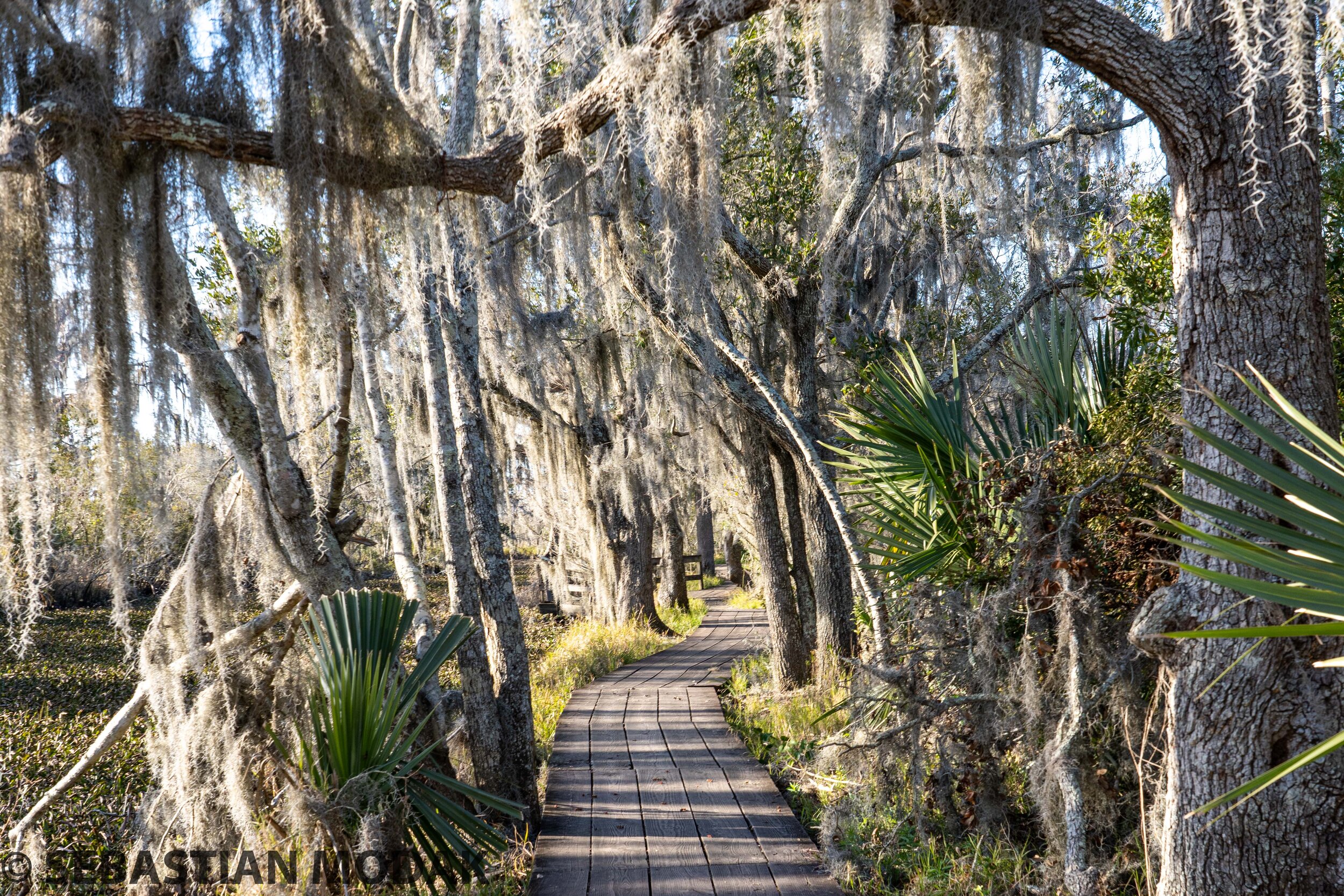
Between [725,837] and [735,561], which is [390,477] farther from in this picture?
[735,561]

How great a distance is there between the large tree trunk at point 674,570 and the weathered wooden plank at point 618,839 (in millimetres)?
8227

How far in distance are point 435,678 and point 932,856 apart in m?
2.35

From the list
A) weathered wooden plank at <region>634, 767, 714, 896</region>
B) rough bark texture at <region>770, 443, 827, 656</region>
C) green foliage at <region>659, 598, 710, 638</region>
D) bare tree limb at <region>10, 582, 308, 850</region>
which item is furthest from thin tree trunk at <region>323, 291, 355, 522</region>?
green foliage at <region>659, 598, 710, 638</region>

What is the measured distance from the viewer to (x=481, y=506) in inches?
192

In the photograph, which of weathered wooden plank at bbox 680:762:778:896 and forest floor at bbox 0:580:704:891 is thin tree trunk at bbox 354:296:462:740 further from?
weathered wooden plank at bbox 680:762:778:896

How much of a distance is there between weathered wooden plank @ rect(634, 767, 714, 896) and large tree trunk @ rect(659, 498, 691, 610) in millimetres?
8259

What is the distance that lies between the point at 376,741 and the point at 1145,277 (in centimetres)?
370

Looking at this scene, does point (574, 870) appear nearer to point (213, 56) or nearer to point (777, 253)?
point (213, 56)

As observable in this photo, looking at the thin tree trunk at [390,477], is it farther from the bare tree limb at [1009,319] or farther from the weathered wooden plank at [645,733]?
the bare tree limb at [1009,319]

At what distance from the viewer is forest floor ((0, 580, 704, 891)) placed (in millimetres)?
4801

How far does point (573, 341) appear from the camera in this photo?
358 inches

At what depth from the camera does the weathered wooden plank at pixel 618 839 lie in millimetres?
3549

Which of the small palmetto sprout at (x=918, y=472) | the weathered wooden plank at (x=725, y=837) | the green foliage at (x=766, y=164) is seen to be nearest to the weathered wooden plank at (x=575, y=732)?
the weathered wooden plank at (x=725, y=837)

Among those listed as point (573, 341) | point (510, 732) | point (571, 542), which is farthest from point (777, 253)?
point (571, 542)
